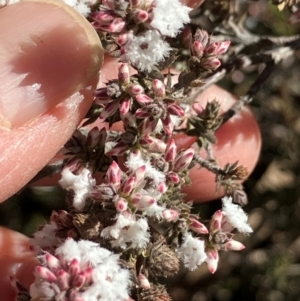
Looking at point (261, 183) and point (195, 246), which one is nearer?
point (195, 246)

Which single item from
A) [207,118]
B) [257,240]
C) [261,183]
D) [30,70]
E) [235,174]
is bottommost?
[257,240]

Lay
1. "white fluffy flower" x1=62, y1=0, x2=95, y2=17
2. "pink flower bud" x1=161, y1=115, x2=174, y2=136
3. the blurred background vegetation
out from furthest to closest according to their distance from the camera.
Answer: the blurred background vegetation
"white fluffy flower" x1=62, y1=0, x2=95, y2=17
"pink flower bud" x1=161, y1=115, x2=174, y2=136

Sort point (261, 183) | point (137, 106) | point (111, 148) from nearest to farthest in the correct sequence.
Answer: point (137, 106)
point (111, 148)
point (261, 183)

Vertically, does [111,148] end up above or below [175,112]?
below

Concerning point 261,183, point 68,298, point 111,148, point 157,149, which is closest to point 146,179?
point 157,149

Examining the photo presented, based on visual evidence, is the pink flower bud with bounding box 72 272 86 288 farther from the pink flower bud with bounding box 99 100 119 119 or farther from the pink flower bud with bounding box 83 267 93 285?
the pink flower bud with bounding box 99 100 119 119

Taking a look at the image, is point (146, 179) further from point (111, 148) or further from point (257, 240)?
point (257, 240)

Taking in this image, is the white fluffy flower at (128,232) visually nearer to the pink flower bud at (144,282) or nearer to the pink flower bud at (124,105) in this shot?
the pink flower bud at (144,282)

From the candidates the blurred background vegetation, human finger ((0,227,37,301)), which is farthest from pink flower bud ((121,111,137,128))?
the blurred background vegetation
